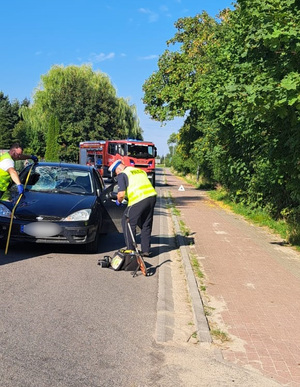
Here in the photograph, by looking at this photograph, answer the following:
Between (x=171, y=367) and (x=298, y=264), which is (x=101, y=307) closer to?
(x=171, y=367)

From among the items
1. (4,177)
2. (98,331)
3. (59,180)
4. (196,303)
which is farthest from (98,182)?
(98,331)

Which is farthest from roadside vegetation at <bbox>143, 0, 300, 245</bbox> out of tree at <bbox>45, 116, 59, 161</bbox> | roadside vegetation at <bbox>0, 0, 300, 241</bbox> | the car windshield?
tree at <bbox>45, 116, 59, 161</bbox>

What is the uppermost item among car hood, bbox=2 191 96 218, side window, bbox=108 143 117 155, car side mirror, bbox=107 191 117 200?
side window, bbox=108 143 117 155

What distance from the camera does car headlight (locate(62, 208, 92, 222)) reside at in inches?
306

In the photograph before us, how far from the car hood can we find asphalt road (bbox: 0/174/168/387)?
2.55 feet

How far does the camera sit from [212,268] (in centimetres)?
802

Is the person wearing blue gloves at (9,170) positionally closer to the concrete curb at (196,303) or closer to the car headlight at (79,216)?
the car headlight at (79,216)

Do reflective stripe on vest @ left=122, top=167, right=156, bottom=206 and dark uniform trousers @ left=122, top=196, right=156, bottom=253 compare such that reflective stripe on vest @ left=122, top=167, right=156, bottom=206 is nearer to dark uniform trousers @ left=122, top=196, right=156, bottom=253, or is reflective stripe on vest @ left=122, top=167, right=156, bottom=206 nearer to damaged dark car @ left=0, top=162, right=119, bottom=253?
dark uniform trousers @ left=122, top=196, right=156, bottom=253

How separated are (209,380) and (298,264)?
18.2ft

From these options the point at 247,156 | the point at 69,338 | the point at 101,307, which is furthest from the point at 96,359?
the point at 247,156

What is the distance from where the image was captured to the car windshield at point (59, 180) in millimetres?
8961

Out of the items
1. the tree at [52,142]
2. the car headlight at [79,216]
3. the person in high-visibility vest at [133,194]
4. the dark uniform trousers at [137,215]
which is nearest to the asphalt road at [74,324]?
the dark uniform trousers at [137,215]

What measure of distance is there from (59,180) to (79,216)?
5.38 ft

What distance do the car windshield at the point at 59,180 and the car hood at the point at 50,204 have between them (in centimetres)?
31
